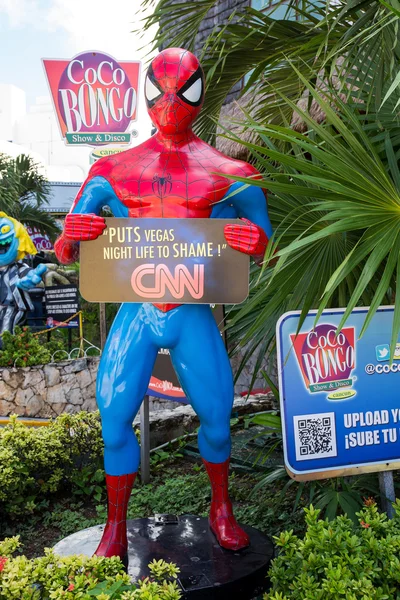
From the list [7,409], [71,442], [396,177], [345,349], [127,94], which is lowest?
[7,409]

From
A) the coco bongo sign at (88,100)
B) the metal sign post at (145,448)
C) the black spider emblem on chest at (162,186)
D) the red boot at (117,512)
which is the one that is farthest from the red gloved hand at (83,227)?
the coco bongo sign at (88,100)

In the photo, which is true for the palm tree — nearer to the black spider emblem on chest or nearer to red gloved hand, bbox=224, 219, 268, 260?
the black spider emblem on chest

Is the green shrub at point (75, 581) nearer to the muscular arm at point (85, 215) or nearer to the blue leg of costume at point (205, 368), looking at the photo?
the blue leg of costume at point (205, 368)

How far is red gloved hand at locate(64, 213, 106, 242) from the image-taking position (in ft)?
8.05

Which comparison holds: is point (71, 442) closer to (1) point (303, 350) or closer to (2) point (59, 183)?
(1) point (303, 350)

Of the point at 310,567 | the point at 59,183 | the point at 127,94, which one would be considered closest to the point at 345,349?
the point at 310,567

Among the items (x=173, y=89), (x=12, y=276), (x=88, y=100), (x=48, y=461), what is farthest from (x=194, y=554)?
(x=88, y=100)

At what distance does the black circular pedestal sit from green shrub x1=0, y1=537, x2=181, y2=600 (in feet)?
1.08

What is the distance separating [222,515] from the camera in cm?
266

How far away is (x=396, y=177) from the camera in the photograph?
2566mm

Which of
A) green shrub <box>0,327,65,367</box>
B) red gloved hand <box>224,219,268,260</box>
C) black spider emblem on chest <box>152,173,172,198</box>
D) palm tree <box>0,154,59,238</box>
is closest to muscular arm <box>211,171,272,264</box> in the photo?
red gloved hand <box>224,219,268,260</box>

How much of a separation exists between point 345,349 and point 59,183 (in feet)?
60.4

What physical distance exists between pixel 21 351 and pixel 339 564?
6695 mm

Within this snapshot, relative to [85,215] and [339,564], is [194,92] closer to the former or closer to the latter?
[85,215]
